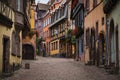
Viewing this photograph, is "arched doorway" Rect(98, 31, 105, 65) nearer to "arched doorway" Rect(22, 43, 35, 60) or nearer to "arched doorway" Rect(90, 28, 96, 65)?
"arched doorway" Rect(90, 28, 96, 65)

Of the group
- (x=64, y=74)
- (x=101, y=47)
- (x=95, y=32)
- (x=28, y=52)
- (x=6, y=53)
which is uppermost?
(x=95, y=32)

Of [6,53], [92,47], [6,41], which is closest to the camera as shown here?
[6,53]

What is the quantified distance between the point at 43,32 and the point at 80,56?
136 ft

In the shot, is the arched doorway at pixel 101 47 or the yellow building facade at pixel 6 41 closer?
the yellow building facade at pixel 6 41

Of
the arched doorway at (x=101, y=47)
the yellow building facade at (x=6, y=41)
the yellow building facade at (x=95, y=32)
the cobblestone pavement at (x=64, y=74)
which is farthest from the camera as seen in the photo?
the arched doorway at (x=101, y=47)

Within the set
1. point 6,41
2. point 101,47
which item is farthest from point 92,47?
point 6,41

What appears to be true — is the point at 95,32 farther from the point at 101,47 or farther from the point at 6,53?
the point at 6,53

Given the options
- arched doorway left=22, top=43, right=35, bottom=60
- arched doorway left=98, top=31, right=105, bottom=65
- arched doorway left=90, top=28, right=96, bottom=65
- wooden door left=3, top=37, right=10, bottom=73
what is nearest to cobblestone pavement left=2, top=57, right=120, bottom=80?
wooden door left=3, top=37, right=10, bottom=73

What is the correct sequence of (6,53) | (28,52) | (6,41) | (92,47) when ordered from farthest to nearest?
(28,52)
(92,47)
(6,41)
(6,53)

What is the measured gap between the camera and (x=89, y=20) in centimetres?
3212

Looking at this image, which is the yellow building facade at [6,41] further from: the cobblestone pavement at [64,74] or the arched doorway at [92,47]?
the arched doorway at [92,47]

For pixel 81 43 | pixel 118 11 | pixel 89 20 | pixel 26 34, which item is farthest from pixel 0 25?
pixel 26 34

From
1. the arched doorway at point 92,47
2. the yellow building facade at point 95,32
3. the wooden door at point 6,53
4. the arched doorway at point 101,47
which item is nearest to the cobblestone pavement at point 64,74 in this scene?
the wooden door at point 6,53

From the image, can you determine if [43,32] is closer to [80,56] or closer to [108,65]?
[80,56]
